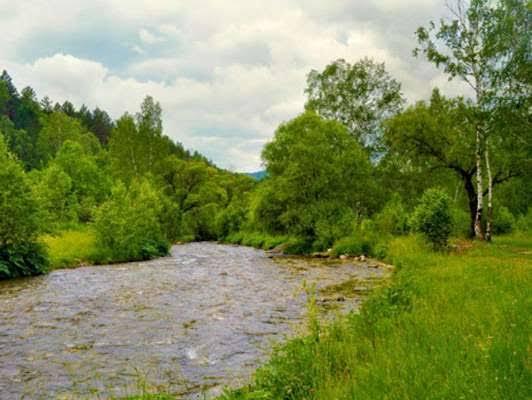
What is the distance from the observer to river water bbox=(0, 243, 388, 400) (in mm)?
9883

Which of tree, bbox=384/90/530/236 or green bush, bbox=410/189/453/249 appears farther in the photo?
tree, bbox=384/90/530/236

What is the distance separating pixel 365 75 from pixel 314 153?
1407 cm

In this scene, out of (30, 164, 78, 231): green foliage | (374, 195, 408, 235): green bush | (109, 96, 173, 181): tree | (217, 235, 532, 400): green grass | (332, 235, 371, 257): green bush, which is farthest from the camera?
(109, 96, 173, 181): tree

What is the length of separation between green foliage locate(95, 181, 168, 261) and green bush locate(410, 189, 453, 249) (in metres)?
21.6

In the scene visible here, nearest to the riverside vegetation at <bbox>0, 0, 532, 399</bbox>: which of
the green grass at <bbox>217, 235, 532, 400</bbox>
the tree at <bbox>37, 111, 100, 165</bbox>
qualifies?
the green grass at <bbox>217, 235, 532, 400</bbox>

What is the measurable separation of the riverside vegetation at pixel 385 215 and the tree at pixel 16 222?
0.07 meters

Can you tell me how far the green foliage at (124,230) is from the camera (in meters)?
36.5

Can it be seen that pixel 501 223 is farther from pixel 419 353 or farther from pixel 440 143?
pixel 419 353

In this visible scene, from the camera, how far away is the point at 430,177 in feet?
128

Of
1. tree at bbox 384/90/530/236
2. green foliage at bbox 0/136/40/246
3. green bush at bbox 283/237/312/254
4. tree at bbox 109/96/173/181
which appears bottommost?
green bush at bbox 283/237/312/254

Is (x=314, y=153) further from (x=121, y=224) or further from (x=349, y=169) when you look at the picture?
(x=121, y=224)

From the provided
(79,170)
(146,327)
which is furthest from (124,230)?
(79,170)

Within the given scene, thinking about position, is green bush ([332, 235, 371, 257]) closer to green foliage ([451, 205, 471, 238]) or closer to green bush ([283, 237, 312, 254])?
Result: green bush ([283, 237, 312, 254])

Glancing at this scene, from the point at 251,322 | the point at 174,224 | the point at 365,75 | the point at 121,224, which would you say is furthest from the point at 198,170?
the point at 251,322
